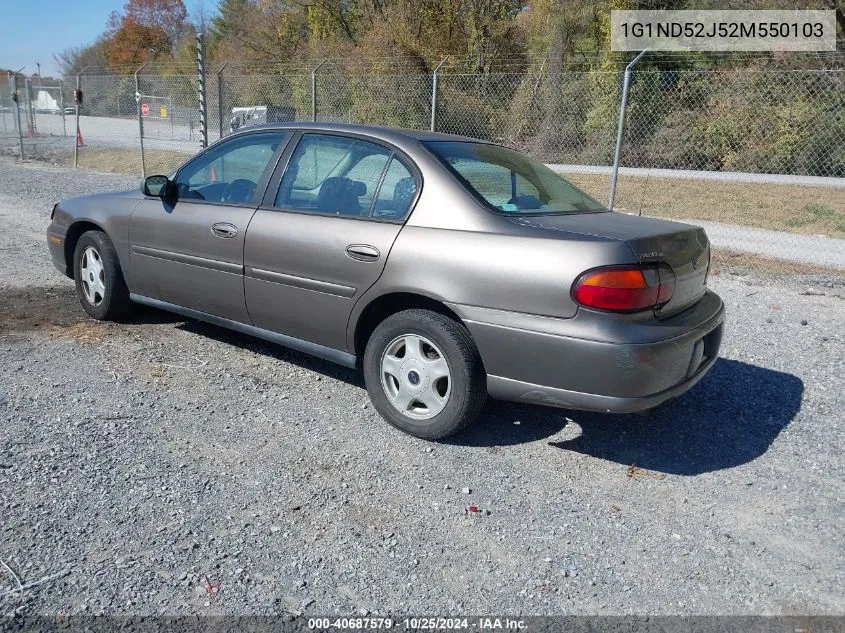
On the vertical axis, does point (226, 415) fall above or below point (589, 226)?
below

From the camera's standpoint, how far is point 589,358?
3258 mm

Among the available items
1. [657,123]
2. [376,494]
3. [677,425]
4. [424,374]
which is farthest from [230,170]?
[657,123]

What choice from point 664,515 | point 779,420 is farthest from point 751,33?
point 664,515

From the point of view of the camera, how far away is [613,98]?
16.8 meters

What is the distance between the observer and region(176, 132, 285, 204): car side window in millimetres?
4566

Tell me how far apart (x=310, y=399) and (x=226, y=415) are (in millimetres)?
525

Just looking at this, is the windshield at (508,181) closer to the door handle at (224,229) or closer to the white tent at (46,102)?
the door handle at (224,229)

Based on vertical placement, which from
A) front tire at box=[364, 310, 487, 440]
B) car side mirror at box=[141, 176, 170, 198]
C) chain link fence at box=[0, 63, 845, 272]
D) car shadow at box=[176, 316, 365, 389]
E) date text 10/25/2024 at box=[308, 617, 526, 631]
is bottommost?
date text 10/25/2024 at box=[308, 617, 526, 631]

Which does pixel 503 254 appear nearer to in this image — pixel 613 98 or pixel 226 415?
pixel 226 415

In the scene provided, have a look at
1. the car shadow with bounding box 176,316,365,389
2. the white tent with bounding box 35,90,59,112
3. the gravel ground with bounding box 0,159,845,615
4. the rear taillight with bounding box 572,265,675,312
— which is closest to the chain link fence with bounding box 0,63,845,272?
the car shadow with bounding box 176,316,365,389

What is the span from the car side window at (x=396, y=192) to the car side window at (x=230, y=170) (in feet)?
3.07

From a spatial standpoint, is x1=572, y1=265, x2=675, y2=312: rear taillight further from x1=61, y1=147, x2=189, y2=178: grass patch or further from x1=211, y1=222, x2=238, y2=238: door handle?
x1=61, y1=147, x2=189, y2=178: grass patch

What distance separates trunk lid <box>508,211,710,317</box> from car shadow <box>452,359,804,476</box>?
0.79 meters

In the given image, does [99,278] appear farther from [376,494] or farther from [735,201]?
[735,201]
